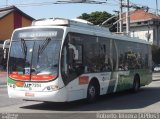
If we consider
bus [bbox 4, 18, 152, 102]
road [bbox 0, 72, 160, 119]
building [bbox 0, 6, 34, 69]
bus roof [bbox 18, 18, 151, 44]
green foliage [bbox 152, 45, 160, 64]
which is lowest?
green foliage [bbox 152, 45, 160, 64]

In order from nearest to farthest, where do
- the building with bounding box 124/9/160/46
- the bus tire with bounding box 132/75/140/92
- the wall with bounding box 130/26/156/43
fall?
1. the bus tire with bounding box 132/75/140/92
2. the building with bounding box 124/9/160/46
3. the wall with bounding box 130/26/156/43

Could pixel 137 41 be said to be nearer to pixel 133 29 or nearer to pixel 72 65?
pixel 72 65

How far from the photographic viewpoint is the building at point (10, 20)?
54.4 meters

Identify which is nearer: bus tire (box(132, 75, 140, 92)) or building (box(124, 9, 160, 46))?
bus tire (box(132, 75, 140, 92))

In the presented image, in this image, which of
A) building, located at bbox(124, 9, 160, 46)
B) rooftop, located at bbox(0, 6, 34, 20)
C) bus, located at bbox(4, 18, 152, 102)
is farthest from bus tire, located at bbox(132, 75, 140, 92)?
building, located at bbox(124, 9, 160, 46)

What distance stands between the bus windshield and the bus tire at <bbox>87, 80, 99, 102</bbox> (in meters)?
2.39

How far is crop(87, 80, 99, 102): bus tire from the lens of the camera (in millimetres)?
16156

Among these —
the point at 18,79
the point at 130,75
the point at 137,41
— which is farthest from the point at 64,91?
the point at 137,41

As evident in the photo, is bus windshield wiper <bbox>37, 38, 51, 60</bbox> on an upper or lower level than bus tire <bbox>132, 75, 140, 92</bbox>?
upper

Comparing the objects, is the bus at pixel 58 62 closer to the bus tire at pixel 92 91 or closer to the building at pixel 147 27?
the bus tire at pixel 92 91

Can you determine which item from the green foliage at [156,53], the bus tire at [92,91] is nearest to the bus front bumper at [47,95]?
the bus tire at [92,91]

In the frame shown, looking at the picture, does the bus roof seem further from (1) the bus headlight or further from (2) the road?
(2) the road

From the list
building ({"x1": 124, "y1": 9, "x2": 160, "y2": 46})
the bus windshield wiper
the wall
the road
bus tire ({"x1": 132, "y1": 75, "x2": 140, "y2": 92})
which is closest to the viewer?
the road

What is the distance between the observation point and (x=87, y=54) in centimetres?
1605
